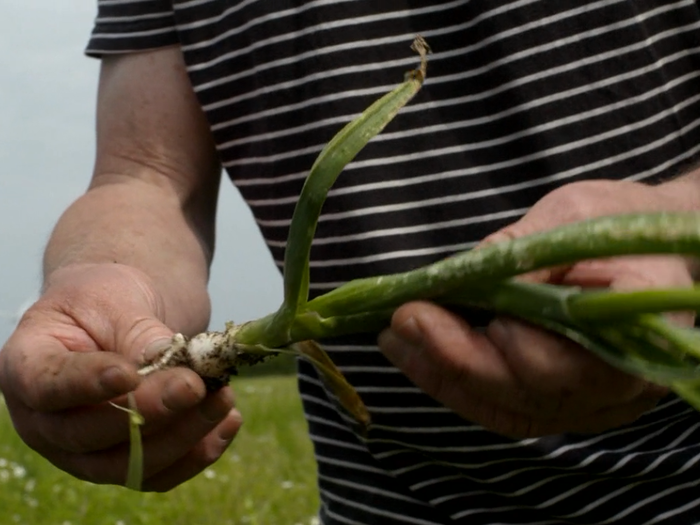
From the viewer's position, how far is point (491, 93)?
1.40 meters

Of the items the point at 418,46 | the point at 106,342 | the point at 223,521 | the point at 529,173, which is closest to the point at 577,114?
the point at 529,173

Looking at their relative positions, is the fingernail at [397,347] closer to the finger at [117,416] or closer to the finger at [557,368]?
the finger at [557,368]

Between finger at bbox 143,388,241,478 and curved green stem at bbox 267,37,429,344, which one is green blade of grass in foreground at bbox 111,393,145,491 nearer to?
finger at bbox 143,388,241,478

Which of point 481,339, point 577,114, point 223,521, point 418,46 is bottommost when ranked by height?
point 223,521

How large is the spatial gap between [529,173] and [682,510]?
0.49m

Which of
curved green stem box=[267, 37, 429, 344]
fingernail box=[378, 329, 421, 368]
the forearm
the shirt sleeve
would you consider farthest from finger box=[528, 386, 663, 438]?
the shirt sleeve

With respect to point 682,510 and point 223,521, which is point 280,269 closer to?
point 682,510

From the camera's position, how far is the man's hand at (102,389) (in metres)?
1.06

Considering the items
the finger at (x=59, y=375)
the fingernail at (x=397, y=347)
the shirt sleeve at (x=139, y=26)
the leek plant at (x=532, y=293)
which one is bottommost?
the finger at (x=59, y=375)

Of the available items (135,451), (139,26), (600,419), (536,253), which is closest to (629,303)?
(536,253)

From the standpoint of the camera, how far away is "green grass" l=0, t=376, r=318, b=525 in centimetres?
310

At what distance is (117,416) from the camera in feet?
3.65

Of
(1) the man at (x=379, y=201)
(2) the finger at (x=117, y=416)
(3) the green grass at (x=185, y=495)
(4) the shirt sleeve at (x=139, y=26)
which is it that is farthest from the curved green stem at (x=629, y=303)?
(3) the green grass at (x=185, y=495)

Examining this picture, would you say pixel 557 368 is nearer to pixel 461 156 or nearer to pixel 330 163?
pixel 330 163
